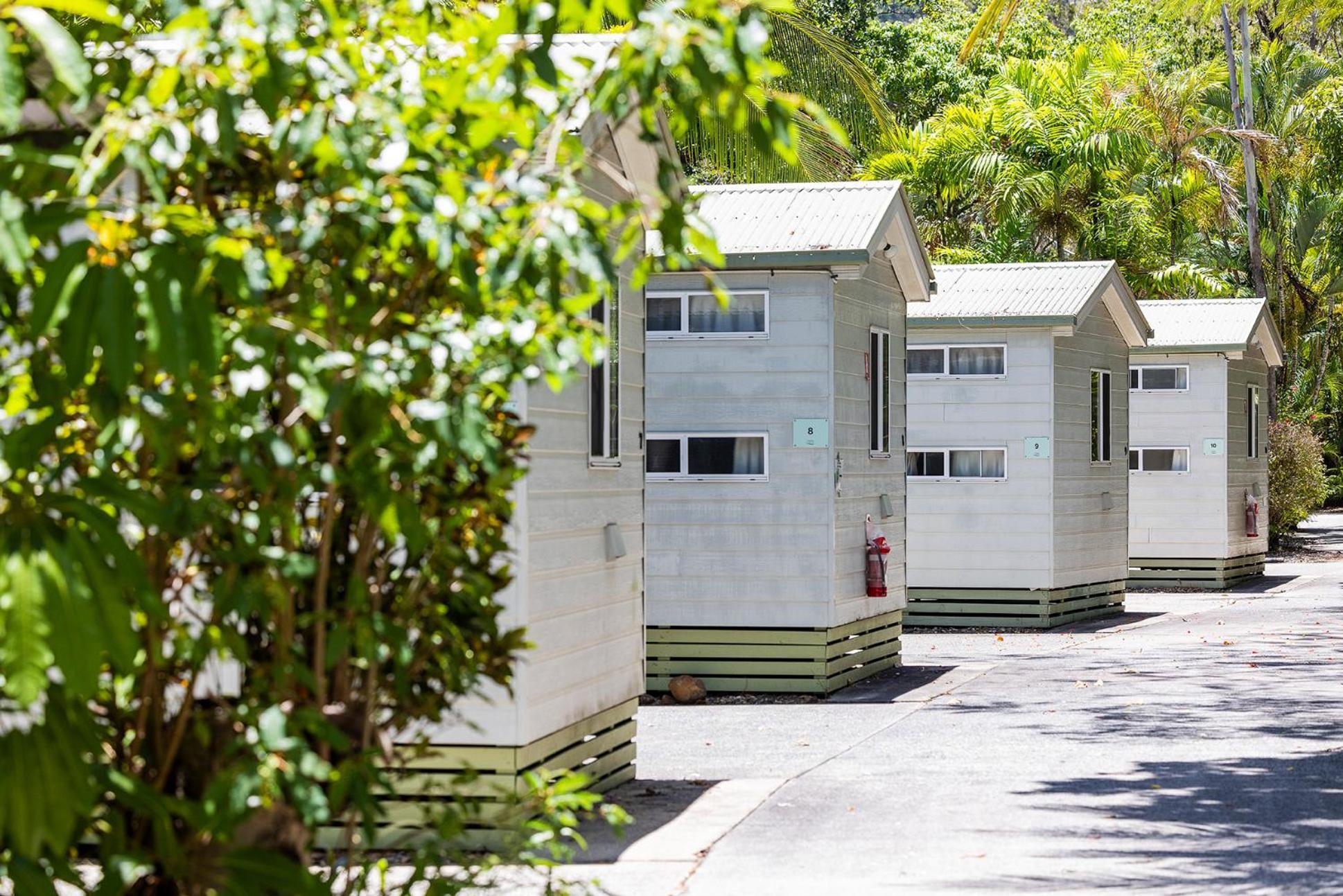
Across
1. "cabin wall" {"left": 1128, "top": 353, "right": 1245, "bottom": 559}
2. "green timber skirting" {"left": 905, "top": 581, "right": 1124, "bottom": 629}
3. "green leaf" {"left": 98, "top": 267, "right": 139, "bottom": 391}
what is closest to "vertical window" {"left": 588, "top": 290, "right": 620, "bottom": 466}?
"green leaf" {"left": 98, "top": 267, "right": 139, "bottom": 391}

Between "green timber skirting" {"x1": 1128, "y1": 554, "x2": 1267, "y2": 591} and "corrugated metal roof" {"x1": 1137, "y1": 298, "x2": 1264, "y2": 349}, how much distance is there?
2962 mm

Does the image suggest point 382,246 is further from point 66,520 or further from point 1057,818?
point 1057,818

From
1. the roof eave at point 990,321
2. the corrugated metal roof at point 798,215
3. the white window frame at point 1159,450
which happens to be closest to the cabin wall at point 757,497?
the corrugated metal roof at point 798,215

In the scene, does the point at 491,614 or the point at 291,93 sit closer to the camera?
the point at 291,93

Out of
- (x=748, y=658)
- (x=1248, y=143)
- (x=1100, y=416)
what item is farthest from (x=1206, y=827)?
(x=1248, y=143)

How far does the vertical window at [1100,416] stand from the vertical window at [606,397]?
11.8 metres

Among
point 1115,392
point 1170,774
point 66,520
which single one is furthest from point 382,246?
point 1115,392

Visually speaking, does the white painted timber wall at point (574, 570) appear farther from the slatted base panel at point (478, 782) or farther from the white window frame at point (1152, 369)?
the white window frame at point (1152, 369)

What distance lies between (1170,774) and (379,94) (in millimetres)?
7476

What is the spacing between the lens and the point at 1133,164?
29.4 m

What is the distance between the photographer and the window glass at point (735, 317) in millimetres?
13977

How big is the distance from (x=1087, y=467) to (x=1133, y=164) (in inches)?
422

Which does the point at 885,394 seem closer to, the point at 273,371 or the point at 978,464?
the point at 978,464

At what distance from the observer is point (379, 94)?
3.63 metres
